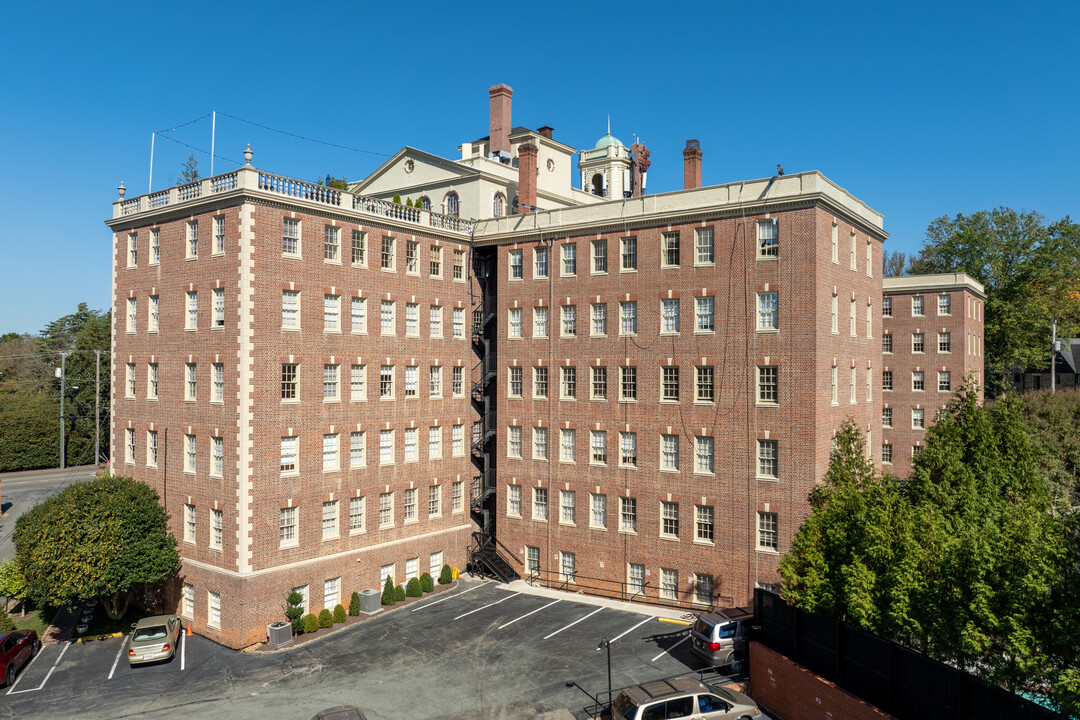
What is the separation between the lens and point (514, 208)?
166 ft

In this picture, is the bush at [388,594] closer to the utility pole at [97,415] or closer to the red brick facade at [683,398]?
the red brick facade at [683,398]

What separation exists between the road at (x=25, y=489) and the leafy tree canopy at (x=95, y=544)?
2133cm

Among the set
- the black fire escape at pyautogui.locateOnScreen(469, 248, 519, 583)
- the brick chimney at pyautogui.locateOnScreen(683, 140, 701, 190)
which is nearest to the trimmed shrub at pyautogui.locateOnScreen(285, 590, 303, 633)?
the black fire escape at pyautogui.locateOnScreen(469, 248, 519, 583)

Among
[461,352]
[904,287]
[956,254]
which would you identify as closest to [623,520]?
[461,352]

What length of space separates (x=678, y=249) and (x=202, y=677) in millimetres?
28501

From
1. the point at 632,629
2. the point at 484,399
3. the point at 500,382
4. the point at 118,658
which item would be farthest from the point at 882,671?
the point at 118,658

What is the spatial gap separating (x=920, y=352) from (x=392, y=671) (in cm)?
5198

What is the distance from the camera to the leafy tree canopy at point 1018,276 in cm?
7362

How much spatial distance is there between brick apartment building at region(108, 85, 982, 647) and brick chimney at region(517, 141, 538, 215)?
142 millimetres

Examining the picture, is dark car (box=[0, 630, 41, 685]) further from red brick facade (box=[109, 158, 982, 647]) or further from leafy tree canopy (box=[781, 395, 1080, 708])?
leafy tree canopy (box=[781, 395, 1080, 708])

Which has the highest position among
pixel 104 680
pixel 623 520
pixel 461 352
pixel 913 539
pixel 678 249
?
pixel 678 249

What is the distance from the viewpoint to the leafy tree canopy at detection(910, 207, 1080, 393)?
7362 centimetres

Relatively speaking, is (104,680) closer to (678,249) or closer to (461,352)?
(461,352)

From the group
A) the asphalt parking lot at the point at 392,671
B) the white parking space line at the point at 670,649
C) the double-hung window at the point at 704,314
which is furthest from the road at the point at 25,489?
the double-hung window at the point at 704,314
